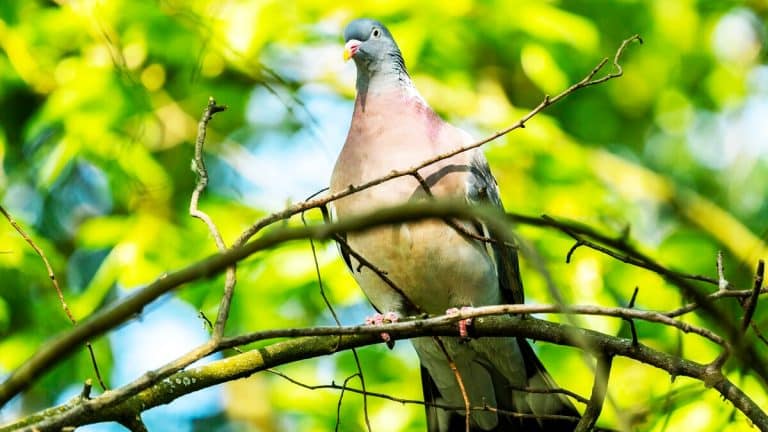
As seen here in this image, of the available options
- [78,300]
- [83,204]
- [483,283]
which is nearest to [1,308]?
[78,300]

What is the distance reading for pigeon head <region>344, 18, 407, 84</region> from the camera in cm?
408

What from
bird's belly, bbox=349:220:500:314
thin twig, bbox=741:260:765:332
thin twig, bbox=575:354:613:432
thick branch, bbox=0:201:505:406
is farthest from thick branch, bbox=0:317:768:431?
bird's belly, bbox=349:220:500:314

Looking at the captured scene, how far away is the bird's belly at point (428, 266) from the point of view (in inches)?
142

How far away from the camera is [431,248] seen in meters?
3.62

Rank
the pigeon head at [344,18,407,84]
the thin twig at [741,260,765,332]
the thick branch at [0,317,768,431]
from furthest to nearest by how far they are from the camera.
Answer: the pigeon head at [344,18,407,84] < the thick branch at [0,317,768,431] < the thin twig at [741,260,765,332]

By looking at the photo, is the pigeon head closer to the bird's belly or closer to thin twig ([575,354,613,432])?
the bird's belly

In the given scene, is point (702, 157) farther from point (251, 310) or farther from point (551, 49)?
point (251, 310)

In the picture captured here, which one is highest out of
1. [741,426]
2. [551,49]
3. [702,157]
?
[702,157]

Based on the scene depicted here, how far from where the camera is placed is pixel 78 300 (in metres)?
4.70

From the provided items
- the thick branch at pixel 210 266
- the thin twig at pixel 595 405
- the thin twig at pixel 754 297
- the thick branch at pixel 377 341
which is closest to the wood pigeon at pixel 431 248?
the thick branch at pixel 377 341

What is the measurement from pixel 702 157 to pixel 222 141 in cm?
379

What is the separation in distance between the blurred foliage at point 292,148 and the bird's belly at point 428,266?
369 mm

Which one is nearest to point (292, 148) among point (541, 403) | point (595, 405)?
point (541, 403)

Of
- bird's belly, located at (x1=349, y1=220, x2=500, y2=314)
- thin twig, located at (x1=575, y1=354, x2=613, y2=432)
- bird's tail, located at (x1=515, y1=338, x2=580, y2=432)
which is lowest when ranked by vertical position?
thin twig, located at (x1=575, y1=354, x2=613, y2=432)
